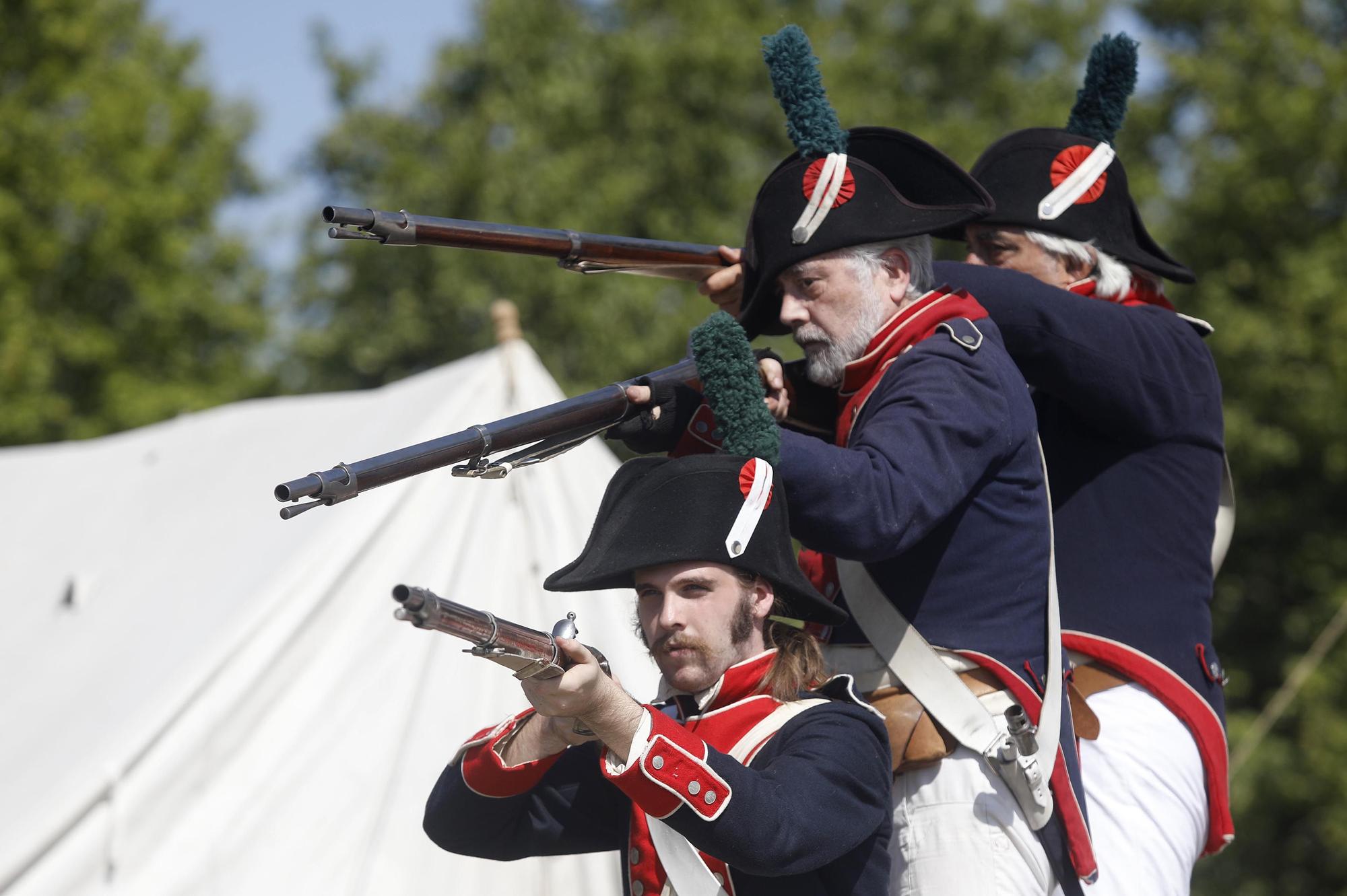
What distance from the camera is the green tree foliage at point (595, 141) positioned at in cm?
1725

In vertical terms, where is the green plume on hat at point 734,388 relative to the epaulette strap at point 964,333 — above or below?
above

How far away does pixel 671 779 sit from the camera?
2.35 m

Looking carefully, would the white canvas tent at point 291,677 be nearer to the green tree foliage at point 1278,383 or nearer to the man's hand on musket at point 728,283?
the man's hand on musket at point 728,283

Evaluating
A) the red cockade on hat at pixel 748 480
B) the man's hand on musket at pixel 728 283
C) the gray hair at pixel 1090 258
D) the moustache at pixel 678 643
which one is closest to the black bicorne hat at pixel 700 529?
the red cockade on hat at pixel 748 480

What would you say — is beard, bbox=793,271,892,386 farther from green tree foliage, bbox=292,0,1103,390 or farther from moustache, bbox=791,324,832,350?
green tree foliage, bbox=292,0,1103,390

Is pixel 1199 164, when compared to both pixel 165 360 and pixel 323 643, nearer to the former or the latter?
pixel 165 360

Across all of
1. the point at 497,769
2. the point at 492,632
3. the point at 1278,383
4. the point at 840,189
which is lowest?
the point at 1278,383

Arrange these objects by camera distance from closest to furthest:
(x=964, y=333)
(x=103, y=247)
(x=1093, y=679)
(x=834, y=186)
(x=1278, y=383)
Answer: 1. (x=964, y=333)
2. (x=834, y=186)
3. (x=1093, y=679)
4. (x=1278, y=383)
5. (x=103, y=247)

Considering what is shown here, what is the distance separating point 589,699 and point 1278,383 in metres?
13.8

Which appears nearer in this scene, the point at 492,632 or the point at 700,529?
the point at 492,632

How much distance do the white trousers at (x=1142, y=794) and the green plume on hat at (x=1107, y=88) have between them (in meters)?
1.31

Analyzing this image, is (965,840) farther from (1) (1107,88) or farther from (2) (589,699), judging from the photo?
(1) (1107,88)

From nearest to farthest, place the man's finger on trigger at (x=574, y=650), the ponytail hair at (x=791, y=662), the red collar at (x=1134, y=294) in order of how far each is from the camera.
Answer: the man's finger on trigger at (x=574, y=650), the ponytail hair at (x=791, y=662), the red collar at (x=1134, y=294)

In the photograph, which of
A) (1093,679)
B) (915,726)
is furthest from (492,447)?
(1093,679)
